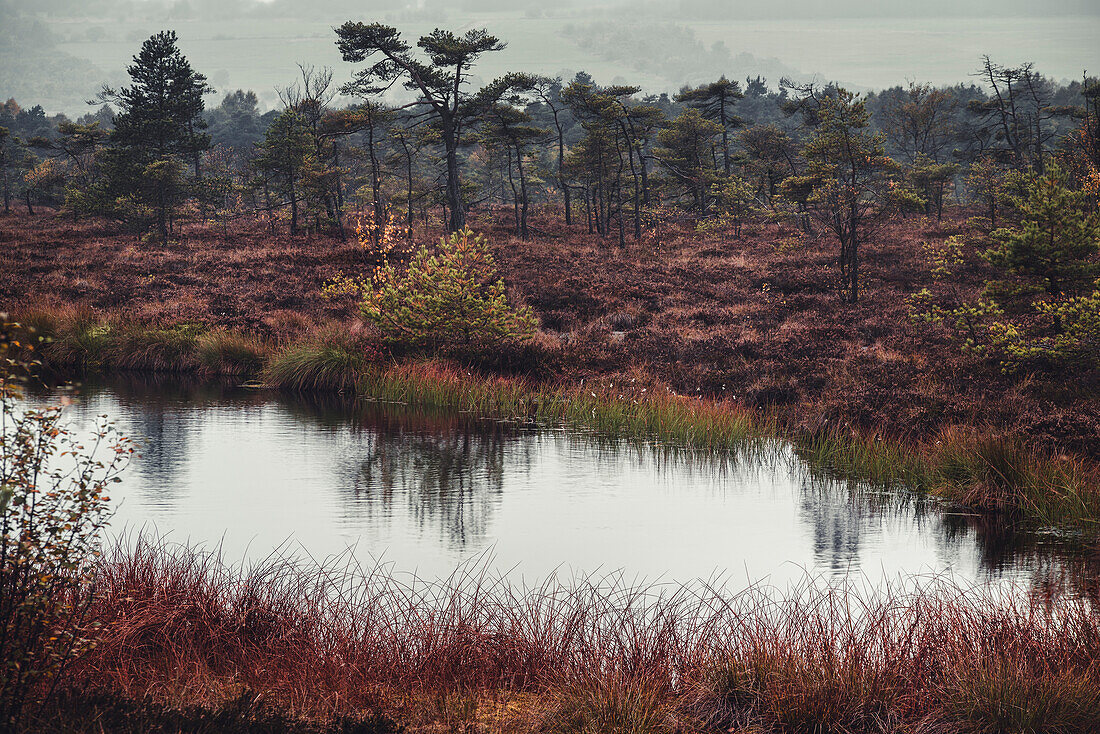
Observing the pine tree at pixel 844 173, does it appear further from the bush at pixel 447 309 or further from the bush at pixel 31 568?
the bush at pixel 31 568

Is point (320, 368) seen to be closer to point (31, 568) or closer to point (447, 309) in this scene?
point (447, 309)

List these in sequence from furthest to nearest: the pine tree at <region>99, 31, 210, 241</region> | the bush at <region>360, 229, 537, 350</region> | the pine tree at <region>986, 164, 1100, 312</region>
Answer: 1. the pine tree at <region>99, 31, 210, 241</region>
2. the bush at <region>360, 229, 537, 350</region>
3. the pine tree at <region>986, 164, 1100, 312</region>

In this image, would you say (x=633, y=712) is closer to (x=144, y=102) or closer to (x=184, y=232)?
(x=184, y=232)

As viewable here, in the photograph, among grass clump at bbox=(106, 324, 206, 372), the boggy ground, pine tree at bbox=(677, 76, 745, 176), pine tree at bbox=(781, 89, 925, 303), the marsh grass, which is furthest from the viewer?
pine tree at bbox=(677, 76, 745, 176)

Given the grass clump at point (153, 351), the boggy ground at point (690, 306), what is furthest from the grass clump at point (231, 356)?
the boggy ground at point (690, 306)

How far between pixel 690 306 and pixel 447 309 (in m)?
10.5

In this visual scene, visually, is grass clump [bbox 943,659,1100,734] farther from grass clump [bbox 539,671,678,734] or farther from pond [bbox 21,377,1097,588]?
pond [bbox 21,377,1097,588]

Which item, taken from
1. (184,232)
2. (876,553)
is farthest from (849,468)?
(184,232)

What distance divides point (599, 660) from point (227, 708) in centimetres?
227

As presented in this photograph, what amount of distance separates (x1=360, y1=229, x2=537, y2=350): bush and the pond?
3234mm

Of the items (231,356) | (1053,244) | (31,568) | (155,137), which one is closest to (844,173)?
(1053,244)

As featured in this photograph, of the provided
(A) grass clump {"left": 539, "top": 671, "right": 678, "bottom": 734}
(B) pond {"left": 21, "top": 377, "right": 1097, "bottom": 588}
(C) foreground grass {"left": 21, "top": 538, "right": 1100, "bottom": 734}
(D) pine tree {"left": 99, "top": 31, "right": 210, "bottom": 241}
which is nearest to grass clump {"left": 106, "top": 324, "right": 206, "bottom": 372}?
(B) pond {"left": 21, "top": 377, "right": 1097, "bottom": 588}

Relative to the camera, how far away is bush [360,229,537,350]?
19.6 metres

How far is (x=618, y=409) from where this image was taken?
16.7 m
